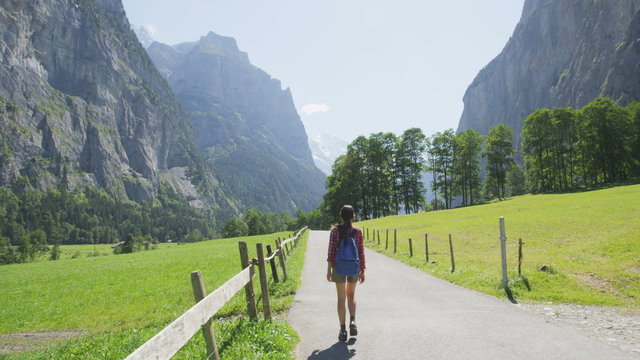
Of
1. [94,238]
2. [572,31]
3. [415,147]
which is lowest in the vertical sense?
[94,238]

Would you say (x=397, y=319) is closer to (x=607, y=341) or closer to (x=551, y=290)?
(x=607, y=341)

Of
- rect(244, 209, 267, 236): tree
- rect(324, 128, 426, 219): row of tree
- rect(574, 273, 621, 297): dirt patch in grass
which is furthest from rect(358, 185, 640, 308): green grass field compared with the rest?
rect(244, 209, 267, 236): tree

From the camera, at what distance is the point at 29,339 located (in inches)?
509

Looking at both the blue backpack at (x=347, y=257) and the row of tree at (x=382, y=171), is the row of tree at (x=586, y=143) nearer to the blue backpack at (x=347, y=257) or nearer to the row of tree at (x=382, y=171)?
the row of tree at (x=382, y=171)

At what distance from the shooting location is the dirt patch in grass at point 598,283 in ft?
40.3

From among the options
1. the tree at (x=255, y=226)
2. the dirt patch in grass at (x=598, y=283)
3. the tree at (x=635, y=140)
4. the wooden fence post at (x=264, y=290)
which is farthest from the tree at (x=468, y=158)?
the tree at (x=255, y=226)

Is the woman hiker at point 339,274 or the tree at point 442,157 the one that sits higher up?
the tree at point 442,157

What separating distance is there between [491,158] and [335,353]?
78096 mm

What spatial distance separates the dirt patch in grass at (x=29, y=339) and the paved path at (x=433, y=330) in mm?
8695

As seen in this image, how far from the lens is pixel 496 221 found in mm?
38125

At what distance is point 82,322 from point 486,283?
52.5 feet

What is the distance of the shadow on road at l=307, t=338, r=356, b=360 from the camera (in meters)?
6.71

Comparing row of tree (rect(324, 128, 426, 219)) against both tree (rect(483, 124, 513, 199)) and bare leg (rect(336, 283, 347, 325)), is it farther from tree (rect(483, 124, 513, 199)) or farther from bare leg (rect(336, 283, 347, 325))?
bare leg (rect(336, 283, 347, 325))

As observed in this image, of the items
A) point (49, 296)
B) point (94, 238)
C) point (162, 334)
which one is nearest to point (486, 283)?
point (162, 334)
